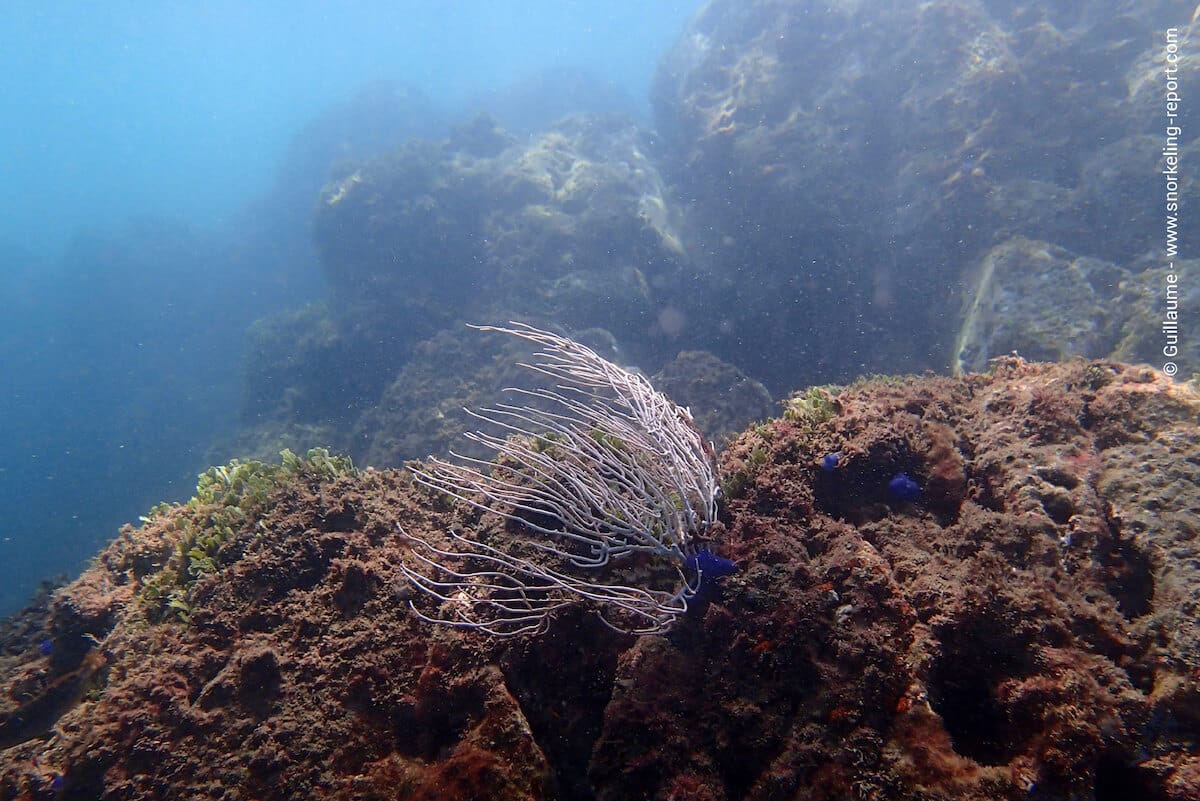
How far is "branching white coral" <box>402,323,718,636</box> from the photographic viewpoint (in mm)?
2506

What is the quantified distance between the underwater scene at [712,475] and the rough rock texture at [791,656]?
0.02 metres

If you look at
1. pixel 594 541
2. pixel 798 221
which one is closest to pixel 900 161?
pixel 798 221

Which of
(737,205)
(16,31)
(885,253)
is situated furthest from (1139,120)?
(16,31)

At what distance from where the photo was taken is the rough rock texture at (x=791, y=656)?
6.31ft

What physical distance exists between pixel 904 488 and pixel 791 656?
130 centimetres

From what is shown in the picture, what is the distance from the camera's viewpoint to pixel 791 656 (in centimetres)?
221

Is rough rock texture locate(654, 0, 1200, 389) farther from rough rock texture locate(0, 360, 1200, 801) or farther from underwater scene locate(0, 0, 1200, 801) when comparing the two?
rough rock texture locate(0, 360, 1200, 801)

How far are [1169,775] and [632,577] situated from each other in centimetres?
203

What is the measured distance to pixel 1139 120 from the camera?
28.4 ft

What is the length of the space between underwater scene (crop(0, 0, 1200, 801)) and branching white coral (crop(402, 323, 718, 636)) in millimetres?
37

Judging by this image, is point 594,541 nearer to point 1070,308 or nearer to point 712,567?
point 712,567

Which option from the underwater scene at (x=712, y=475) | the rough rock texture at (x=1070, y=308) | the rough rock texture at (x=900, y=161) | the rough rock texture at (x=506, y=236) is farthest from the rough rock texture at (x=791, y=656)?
the rough rock texture at (x=506, y=236)

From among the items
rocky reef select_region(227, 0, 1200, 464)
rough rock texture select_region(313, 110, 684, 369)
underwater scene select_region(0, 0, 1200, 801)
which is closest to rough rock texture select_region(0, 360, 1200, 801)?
underwater scene select_region(0, 0, 1200, 801)

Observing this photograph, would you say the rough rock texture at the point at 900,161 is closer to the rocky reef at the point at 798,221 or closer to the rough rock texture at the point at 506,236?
the rocky reef at the point at 798,221
